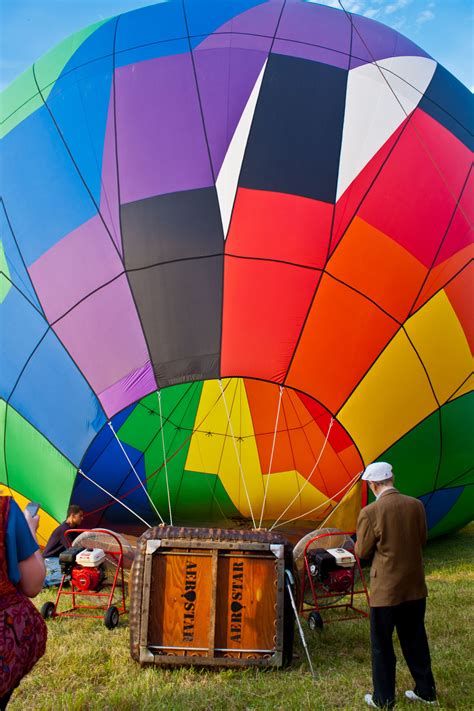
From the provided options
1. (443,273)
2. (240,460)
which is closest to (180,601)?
(443,273)

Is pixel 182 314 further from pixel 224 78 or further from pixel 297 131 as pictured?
pixel 224 78

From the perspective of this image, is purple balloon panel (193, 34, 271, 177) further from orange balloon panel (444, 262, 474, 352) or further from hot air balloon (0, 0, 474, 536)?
orange balloon panel (444, 262, 474, 352)

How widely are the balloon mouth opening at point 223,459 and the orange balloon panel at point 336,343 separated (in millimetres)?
2328

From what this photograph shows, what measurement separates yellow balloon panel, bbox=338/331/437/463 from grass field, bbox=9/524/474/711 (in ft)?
4.92

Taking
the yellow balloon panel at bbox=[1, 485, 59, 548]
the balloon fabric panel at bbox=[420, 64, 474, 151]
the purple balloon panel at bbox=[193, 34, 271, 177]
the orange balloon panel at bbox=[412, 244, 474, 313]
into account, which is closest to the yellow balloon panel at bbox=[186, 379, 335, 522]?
the yellow balloon panel at bbox=[1, 485, 59, 548]

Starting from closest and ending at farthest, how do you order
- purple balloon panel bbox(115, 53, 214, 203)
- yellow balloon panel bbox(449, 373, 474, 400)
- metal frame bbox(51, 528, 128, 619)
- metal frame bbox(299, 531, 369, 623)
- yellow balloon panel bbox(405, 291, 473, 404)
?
1. metal frame bbox(299, 531, 369, 623)
2. metal frame bbox(51, 528, 128, 619)
3. purple balloon panel bbox(115, 53, 214, 203)
4. yellow balloon panel bbox(405, 291, 473, 404)
5. yellow balloon panel bbox(449, 373, 474, 400)

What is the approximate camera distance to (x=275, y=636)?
339cm

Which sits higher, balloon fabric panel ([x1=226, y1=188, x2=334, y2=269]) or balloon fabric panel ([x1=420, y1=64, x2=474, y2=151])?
balloon fabric panel ([x1=420, y1=64, x2=474, y2=151])

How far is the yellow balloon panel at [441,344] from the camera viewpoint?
5.33m

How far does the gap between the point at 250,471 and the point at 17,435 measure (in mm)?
3533

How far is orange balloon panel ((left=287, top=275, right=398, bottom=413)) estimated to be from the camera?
5113 mm

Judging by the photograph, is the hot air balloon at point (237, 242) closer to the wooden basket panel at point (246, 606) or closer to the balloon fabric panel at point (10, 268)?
the balloon fabric panel at point (10, 268)

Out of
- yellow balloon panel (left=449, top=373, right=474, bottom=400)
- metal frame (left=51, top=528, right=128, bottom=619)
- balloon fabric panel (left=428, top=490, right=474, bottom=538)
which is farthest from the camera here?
balloon fabric panel (left=428, top=490, right=474, bottom=538)

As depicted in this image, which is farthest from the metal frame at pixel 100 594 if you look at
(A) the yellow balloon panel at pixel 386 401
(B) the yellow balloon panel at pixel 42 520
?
(A) the yellow balloon panel at pixel 386 401
